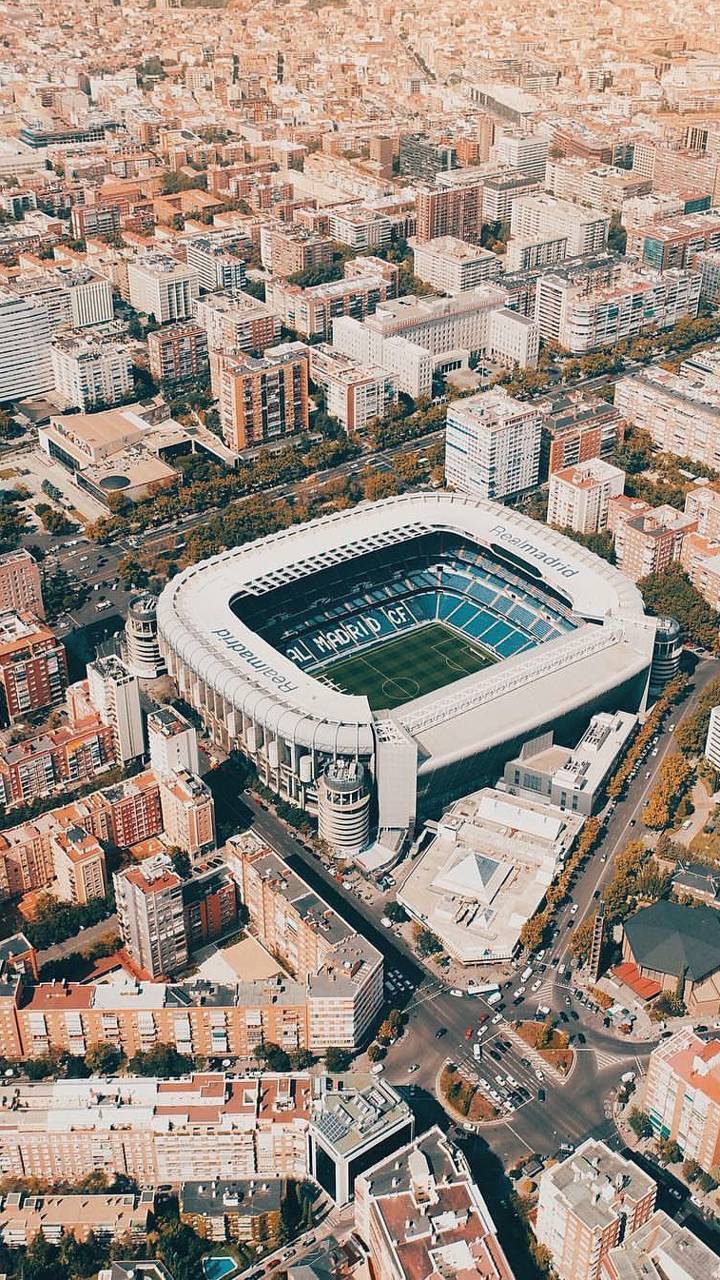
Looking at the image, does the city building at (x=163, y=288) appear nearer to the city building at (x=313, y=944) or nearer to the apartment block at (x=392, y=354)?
the apartment block at (x=392, y=354)

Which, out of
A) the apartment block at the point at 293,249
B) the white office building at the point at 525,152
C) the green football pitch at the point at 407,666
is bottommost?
the green football pitch at the point at 407,666

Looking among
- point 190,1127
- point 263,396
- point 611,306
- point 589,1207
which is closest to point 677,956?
point 589,1207

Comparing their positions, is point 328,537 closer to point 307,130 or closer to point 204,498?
point 204,498

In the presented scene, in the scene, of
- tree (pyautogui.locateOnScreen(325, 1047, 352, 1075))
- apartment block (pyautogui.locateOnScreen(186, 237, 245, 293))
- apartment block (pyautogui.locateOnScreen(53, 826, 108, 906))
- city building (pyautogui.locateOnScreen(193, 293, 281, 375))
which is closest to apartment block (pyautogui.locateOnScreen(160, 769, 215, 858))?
apartment block (pyautogui.locateOnScreen(53, 826, 108, 906))

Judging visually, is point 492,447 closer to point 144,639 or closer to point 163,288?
point 144,639

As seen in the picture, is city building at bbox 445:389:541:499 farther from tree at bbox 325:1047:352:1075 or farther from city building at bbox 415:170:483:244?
tree at bbox 325:1047:352:1075

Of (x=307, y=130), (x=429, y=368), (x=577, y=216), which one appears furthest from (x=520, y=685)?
(x=307, y=130)

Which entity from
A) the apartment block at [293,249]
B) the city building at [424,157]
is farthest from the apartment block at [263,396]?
the city building at [424,157]
